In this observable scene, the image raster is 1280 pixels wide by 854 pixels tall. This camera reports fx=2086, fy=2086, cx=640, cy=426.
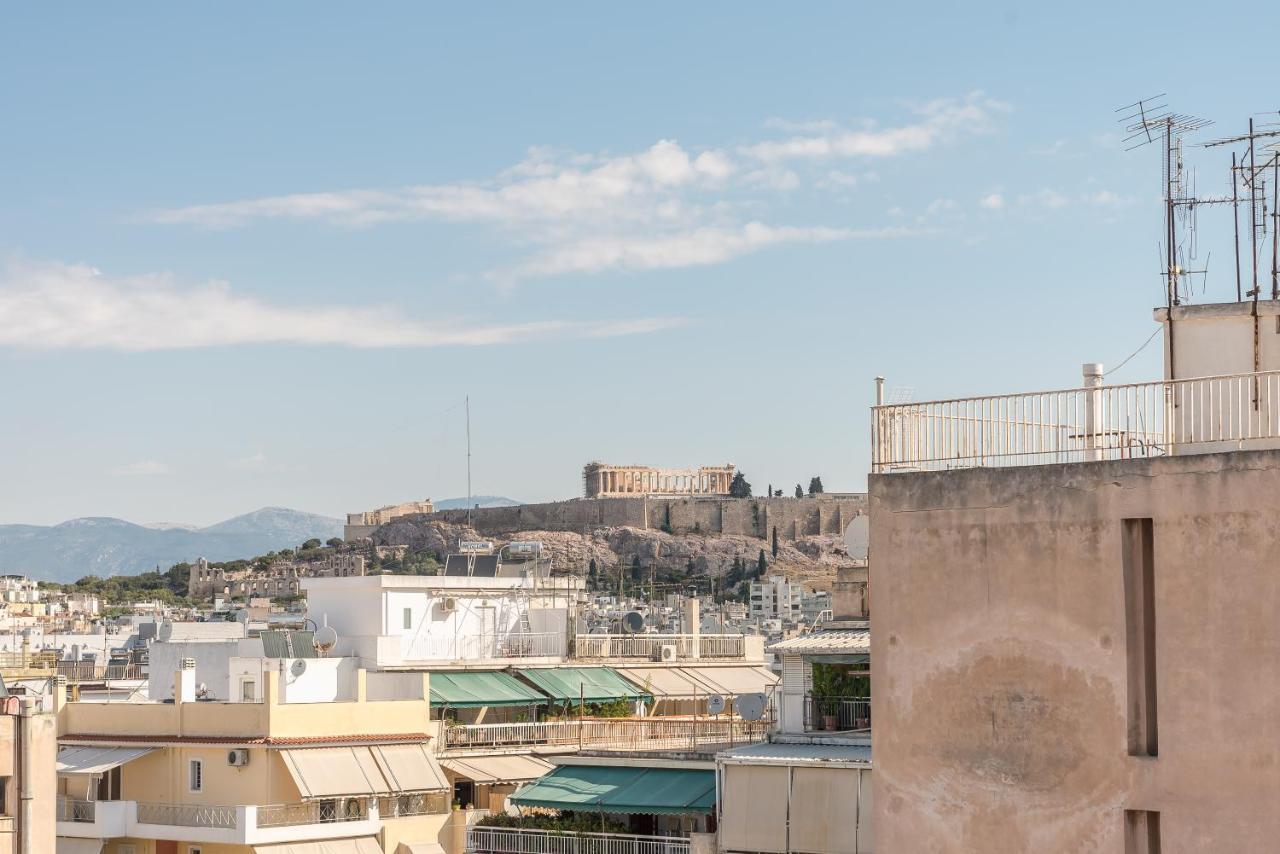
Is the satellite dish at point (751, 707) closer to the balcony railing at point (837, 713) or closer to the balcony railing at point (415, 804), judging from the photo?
the balcony railing at point (837, 713)

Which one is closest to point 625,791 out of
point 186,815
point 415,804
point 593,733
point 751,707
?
point 751,707

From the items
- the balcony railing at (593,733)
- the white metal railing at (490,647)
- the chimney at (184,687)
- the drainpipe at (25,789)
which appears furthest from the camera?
the white metal railing at (490,647)

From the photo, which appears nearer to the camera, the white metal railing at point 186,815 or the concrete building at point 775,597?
the white metal railing at point 186,815

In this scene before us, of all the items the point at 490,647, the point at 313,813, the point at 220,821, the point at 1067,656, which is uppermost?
the point at 1067,656

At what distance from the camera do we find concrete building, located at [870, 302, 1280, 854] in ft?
43.9

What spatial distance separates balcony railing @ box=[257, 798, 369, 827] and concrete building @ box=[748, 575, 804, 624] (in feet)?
339

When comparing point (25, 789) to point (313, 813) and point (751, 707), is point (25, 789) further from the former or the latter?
point (751, 707)

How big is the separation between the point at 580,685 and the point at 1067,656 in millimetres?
33485

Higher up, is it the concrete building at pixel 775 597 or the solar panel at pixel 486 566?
the solar panel at pixel 486 566

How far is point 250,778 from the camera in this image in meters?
38.0

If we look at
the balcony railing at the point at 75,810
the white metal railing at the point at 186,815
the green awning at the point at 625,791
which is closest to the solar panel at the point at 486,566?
the white metal railing at the point at 186,815

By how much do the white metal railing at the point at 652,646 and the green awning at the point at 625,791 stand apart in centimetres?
1714

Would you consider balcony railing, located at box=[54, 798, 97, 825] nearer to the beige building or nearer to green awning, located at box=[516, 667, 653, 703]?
the beige building

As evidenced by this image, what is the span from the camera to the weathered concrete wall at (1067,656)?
13.3 meters
